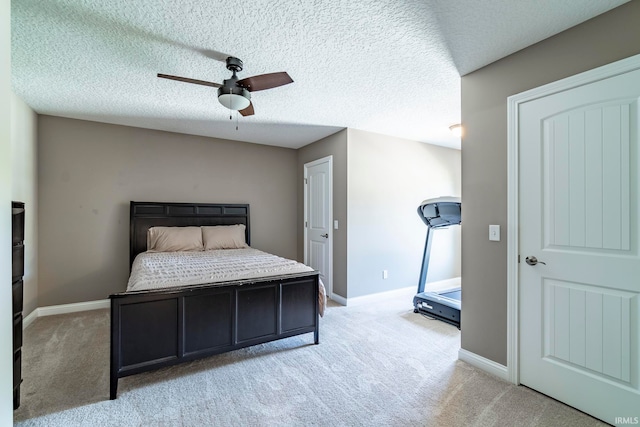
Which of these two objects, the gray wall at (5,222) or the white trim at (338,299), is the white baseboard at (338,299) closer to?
the white trim at (338,299)

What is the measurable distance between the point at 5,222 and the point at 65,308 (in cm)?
305

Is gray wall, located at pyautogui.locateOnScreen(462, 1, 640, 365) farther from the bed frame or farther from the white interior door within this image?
the white interior door

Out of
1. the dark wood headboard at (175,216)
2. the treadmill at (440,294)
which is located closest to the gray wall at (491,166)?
the treadmill at (440,294)

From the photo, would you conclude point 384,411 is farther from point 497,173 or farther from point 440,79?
point 440,79

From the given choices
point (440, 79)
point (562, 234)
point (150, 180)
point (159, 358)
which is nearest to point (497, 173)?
point (562, 234)

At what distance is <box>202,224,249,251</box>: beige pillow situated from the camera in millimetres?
4133

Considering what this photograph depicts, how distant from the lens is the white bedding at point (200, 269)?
2294 mm

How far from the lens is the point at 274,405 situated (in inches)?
75.6

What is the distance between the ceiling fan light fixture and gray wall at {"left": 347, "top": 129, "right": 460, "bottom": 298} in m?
2.03

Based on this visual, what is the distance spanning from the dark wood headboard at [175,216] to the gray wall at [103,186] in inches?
5.6

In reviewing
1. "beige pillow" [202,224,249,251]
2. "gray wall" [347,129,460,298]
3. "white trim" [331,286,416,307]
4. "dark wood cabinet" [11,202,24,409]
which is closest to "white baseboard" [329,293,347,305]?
"white trim" [331,286,416,307]

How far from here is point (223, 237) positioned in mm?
4219

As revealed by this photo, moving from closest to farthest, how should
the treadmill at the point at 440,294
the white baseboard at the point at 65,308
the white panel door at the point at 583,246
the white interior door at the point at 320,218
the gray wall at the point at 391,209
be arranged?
the white panel door at the point at 583,246 → the treadmill at the point at 440,294 → the white baseboard at the point at 65,308 → the gray wall at the point at 391,209 → the white interior door at the point at 320,218

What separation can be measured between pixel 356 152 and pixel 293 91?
58.4 inches
